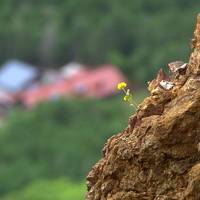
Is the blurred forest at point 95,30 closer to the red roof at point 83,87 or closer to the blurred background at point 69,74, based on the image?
the blurred background at point 69,74

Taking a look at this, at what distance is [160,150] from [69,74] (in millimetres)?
51986

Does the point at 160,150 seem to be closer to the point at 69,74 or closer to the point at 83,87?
the point at 83,87

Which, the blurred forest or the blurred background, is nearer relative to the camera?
the blurred background

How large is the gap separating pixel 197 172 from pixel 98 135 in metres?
41.7

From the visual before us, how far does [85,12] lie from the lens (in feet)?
217

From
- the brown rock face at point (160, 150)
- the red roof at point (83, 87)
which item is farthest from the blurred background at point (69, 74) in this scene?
the brown rock face at point (160, 150)

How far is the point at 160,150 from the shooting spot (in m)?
5.53

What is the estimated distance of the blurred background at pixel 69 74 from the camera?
44.6m

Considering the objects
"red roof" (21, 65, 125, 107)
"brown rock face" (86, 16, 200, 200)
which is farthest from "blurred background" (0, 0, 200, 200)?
"brown rock face" (86, 16, 200, 200)

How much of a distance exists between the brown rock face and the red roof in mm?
47869

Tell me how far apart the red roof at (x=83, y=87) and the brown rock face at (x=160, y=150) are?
4787 cm

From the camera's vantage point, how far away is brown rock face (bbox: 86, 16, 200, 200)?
216 inches

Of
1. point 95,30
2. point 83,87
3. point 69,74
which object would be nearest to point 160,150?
point 83,87

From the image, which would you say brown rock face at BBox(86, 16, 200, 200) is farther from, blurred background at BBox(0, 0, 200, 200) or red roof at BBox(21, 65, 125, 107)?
red roof at BBox(21, 65, 125, 107)
